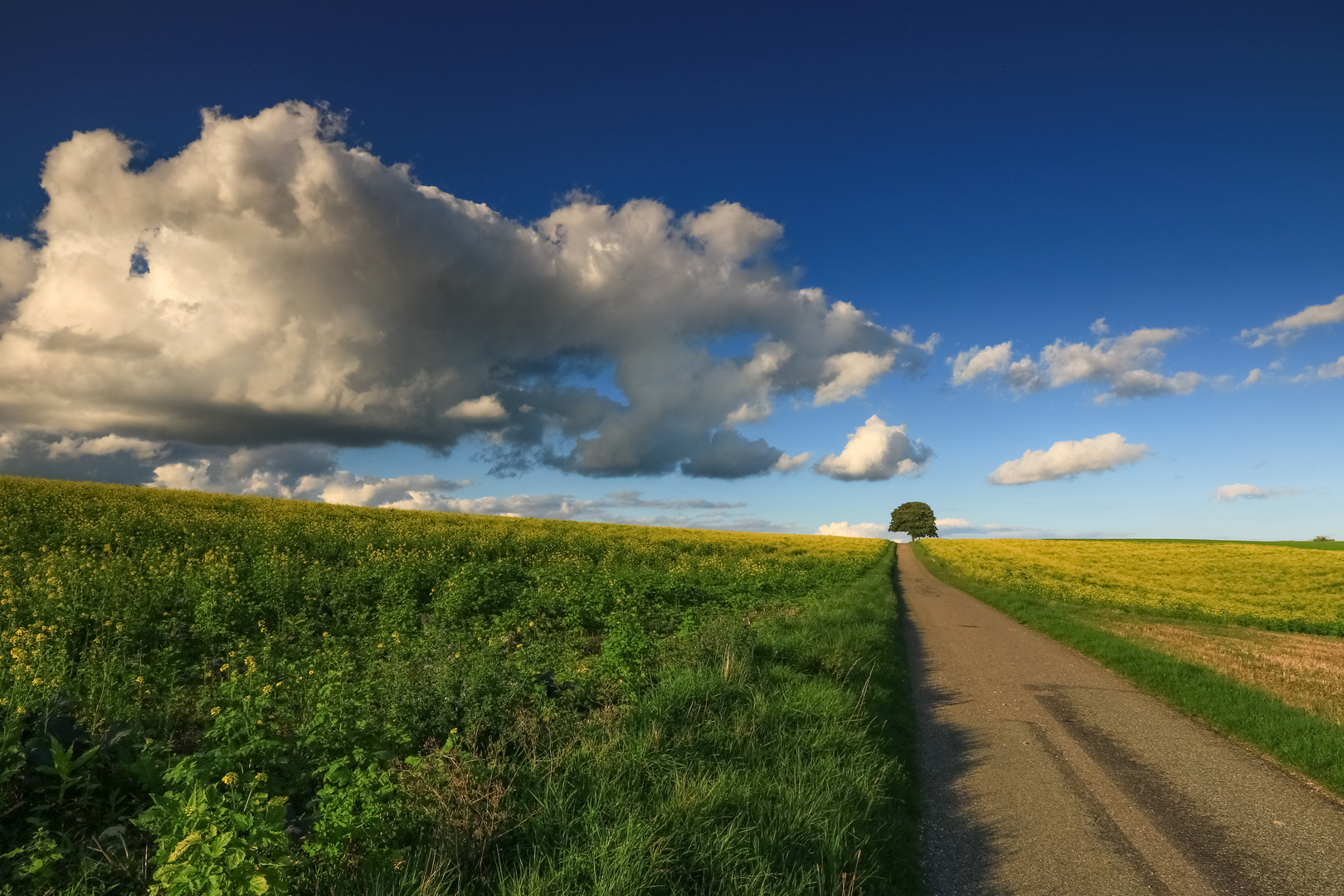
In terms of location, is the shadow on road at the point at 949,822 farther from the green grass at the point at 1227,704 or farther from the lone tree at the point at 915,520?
the lone tree at the point at 915,520

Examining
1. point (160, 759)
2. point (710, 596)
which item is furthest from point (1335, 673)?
point (160, 759)

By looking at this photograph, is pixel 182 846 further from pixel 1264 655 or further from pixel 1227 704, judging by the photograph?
pixel 1264 655

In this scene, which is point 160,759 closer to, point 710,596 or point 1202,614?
point 710,596

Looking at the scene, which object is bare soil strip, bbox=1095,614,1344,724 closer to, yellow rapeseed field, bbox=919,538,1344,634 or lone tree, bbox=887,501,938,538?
yellow rapeseed field, bbox=919,538,1344,634

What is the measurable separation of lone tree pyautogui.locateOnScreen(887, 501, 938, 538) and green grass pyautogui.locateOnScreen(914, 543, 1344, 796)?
118970 mm

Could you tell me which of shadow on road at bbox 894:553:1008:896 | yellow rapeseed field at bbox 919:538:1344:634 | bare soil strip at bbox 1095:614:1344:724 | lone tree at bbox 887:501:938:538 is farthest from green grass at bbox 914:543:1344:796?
lone tree at bbox 887:501:938:538

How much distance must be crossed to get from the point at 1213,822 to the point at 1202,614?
80.4ft

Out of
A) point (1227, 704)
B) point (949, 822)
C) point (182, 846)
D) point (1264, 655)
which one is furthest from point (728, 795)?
point (1264, 655)

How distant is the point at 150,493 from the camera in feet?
97.9

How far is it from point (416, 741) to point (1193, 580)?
4677 centimetres

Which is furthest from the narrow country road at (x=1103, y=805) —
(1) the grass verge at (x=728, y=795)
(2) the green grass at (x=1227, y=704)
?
(1) the grass verge at (x=728, y=795)

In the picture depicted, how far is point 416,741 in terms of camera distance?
273 inches

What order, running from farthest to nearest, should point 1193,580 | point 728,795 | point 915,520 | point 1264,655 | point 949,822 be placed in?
point 915,520, point 1193,580, point 1264,655, point 949,822, point 728,795

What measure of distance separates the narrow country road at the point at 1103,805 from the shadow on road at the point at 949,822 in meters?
0.02
